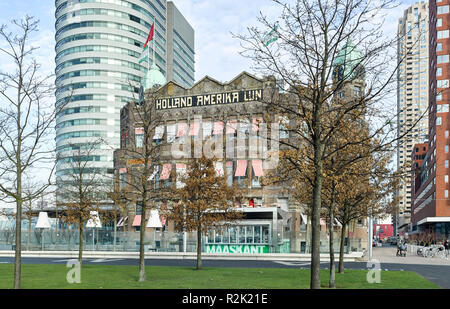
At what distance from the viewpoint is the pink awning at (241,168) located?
6188 centimetres

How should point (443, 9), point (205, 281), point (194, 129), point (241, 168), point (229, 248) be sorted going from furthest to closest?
1. point (443, 9)
2. point (194, 129)
3. point (241, 168)
4. point (229, 248)
5. point (205, 281)

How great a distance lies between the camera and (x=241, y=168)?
62.1m

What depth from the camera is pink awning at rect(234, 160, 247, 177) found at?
203 ft

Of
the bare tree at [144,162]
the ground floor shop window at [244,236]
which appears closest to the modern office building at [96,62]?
the ground floor shop window at [244,236]

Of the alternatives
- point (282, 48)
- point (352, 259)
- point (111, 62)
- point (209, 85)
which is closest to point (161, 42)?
point (111, 62)

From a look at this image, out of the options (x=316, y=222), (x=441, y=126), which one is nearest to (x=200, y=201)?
(x=316, y=222)

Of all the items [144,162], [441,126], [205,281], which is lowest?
[205,281]

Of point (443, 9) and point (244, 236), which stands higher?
point (443, 9)

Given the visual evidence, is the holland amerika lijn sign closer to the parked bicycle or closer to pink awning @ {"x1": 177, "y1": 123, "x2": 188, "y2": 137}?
pink awning @ {"x1": 177, "y1": 123, "x2": 188, "y2": 137}

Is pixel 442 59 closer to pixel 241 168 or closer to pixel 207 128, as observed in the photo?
pixel 241 168

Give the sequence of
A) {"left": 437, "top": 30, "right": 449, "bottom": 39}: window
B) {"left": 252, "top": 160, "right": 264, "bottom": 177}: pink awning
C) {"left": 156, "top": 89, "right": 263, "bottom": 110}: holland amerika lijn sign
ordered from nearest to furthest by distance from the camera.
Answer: {"left": 252, "top": 160, "right": 264, "bottom": 177}: pink awning → {"left": 156, "top": 89, "right": 263, "bottom": 110}: holland amerika lijn sign → {"left": 437, "top": 30, "right": 449, "bottom": 39}: window

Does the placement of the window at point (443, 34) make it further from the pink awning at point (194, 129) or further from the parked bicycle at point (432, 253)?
the parked bicycle at point (432, 253)

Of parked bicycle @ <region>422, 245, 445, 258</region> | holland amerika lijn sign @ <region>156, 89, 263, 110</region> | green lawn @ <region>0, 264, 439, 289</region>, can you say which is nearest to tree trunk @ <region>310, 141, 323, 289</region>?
green lawn @ <region>0, 264, 439, 289</region>

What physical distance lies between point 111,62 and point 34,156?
11147cm
